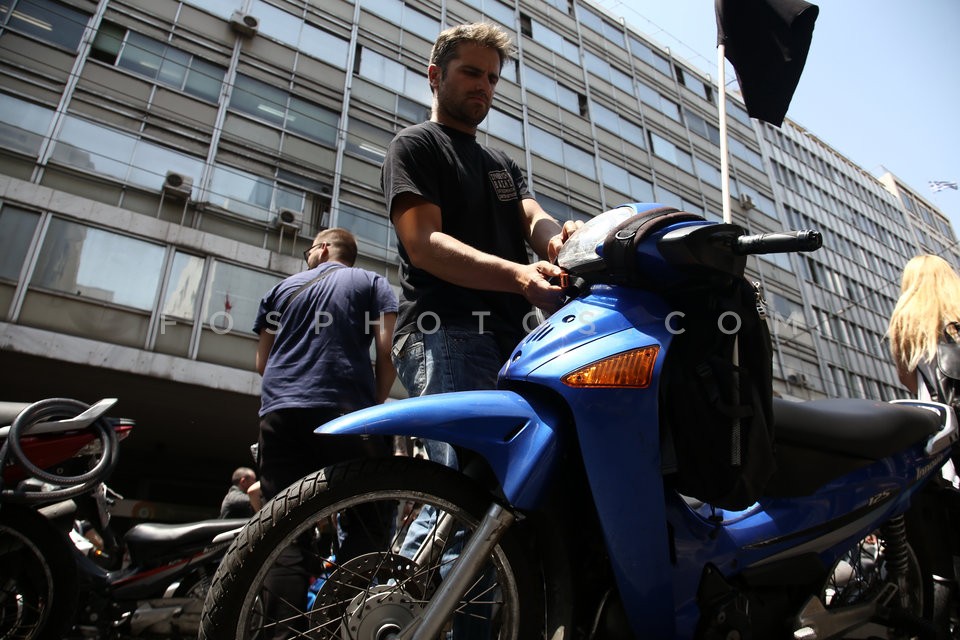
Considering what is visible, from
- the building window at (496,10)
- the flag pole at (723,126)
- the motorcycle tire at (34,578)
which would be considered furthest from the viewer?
the building window at (496,10)

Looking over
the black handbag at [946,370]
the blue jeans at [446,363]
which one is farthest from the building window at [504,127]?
the blue jeans at [446,363]

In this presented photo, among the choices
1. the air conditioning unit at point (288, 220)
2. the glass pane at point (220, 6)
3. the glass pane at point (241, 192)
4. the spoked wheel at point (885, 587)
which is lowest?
the spoked wheel at point (885, 587)

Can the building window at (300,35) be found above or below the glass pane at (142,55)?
above

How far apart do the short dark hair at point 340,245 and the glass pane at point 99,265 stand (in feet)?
29.2

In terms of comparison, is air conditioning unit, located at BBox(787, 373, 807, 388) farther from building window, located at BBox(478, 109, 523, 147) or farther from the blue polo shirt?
the blue polo shirt

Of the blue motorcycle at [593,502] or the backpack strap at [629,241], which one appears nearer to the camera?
the blue motorcycle at [593,502]

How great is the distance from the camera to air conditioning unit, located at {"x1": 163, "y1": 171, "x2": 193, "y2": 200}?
1112cm

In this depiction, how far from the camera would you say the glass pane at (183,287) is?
1051cm

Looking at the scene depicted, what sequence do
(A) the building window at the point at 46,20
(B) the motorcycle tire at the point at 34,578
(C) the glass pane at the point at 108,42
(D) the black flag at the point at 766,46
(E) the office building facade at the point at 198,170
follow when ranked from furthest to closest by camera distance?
(C) the glass pane at the point at 108,42 → (A) the building window at the point at 46,20 → (E) the office building facade at the point at 198,170 → (D) the black flag at the point at 766,46 → (B) the motorcycle tire at the point at 34,578

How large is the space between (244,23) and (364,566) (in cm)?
1561

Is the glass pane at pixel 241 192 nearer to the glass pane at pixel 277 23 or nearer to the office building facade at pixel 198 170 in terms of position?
the office building facade at pixel 198 170

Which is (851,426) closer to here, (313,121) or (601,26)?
(313,121)

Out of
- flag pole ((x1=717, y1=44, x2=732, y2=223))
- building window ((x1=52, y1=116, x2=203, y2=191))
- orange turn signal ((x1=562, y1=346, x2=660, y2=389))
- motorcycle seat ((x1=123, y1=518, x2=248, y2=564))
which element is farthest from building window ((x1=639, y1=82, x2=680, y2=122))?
orange turn signal ((x1=562, y1=346, x2=660, y2=389))

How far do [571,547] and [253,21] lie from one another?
15807mm
